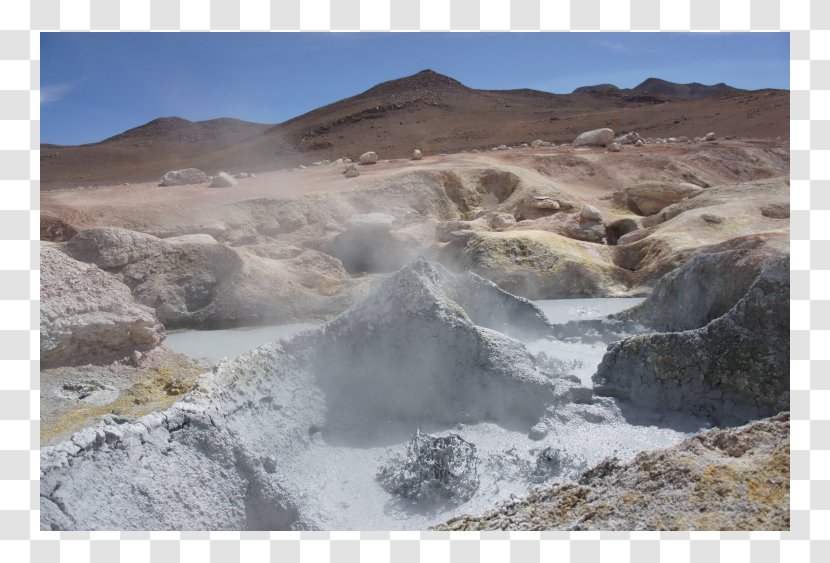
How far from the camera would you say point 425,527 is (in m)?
2.78

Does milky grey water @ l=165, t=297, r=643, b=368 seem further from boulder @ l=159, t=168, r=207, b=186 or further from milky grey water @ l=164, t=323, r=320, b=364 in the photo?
boulder @ l=159, t=168, r=207, b=186

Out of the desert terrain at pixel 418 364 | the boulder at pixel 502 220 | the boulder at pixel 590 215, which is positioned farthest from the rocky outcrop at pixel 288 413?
the boulder at pixel 502 220

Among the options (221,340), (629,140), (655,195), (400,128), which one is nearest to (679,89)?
(400,128)

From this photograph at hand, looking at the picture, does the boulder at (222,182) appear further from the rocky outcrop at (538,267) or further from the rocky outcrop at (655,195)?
the rocky outcrop at (655,195)

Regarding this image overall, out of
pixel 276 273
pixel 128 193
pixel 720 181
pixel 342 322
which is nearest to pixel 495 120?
pixel 720 181

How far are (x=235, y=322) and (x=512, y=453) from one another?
490 centimetres

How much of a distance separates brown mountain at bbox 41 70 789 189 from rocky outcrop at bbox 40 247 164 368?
52.5 feet

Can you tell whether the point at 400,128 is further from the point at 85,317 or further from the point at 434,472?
the point at 434,472

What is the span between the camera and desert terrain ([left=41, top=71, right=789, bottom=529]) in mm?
2367

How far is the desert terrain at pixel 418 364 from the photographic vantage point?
2367mm

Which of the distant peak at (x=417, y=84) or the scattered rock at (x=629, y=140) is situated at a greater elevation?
the distant peak at (x=417, y=84)

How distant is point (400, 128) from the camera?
27969 mm

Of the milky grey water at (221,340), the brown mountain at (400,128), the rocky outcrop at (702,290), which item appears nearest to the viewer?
the rocky outcrop at (702,290)

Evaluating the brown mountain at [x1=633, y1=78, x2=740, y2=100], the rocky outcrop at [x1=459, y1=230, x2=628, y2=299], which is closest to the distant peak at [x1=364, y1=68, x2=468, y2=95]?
the brown mountain at [x1=633, y1=78, x2=740, y2=100]
